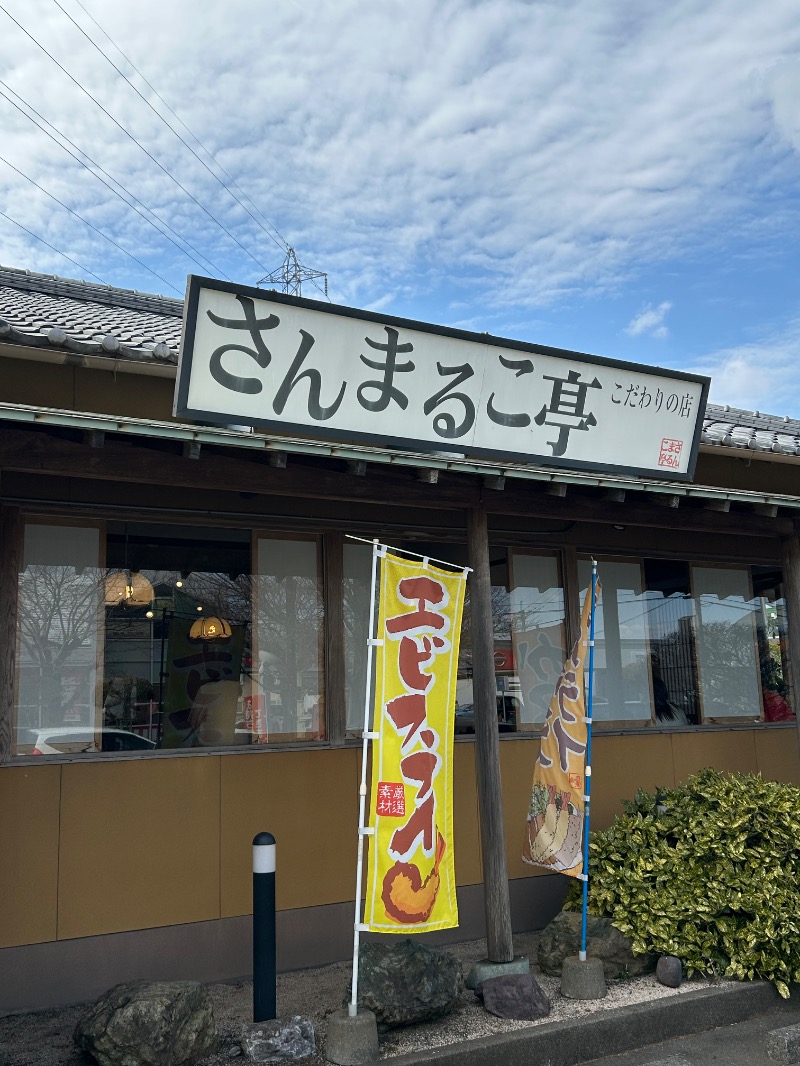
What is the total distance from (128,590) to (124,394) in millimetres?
1498

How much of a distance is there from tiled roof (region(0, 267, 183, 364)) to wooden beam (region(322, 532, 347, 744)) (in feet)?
7.03

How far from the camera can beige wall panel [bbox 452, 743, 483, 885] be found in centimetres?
762

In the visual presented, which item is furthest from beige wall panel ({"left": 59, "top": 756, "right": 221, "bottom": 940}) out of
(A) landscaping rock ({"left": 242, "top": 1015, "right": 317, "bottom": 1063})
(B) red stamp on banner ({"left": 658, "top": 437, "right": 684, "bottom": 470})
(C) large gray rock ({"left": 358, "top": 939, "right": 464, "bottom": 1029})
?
(B) red stamp on banner ({"left": 658, "top": 437, "right": 684, "bottom": 470})

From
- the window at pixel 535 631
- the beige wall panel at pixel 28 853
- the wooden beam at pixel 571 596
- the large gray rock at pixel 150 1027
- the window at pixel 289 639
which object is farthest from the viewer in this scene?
the wooden beam at pixel 571 596

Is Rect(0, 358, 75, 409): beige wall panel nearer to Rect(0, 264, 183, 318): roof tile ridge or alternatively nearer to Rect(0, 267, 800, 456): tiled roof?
Rect(0, 267, 800, 456): tiled roof

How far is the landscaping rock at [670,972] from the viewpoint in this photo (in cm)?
612

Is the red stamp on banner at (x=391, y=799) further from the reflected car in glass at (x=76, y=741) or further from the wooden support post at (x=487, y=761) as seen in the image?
the reflected car in glass at (x=76, y=741)

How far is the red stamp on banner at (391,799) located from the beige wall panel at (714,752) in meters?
4.40

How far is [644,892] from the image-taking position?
21.6 feet

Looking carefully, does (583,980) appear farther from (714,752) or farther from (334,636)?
(714,752)

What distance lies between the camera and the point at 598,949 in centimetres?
631

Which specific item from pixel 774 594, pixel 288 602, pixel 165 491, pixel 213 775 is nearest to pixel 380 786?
pixel 213 775

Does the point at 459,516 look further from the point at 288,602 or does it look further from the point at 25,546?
the point at 25,546

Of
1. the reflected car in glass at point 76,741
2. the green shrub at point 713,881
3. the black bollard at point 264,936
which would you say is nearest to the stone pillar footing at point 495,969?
the green shrub at point 713,881
